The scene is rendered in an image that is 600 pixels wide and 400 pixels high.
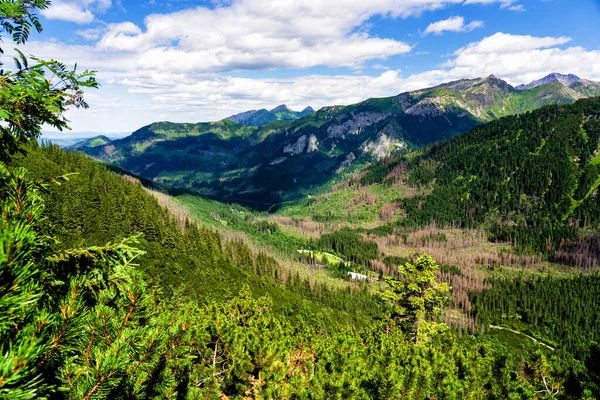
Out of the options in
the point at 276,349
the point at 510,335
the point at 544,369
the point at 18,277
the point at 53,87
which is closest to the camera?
the point at 18,277

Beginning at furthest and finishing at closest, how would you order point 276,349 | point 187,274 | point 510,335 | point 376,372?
1. point 510,335
2. point 187,274
3. point 276,349
4. point 376,372

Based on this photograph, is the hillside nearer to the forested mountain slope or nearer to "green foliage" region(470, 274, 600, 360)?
the forested mountain slope

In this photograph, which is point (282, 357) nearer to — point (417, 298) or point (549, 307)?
point (417, 298)

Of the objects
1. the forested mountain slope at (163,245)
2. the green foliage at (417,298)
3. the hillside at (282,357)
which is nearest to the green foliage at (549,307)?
the forested mountain slope at (163,245)

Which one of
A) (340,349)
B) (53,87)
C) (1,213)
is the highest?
(53,87)

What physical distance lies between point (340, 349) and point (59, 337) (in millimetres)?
21455

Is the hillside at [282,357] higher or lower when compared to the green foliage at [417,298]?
higher

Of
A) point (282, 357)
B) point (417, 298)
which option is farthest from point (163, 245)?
point (282, 357)

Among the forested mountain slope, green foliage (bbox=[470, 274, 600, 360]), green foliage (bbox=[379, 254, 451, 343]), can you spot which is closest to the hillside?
green foliage (bbox=[379, 254, 451, 343])

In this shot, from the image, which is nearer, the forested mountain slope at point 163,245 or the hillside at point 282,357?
the hillside at point 282,357

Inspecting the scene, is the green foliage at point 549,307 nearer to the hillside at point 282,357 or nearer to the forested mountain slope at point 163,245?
the forested mountain slope at point 163,245

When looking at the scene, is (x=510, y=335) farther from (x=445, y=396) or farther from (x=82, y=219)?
(x=82, y=219)

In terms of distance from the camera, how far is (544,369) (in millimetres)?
17016

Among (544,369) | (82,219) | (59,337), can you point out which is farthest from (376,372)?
(82,219)
